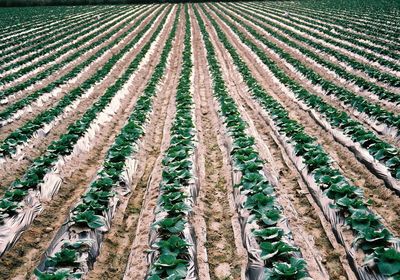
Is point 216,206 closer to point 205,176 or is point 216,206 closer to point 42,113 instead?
point 205,176

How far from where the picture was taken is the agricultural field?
4219mm

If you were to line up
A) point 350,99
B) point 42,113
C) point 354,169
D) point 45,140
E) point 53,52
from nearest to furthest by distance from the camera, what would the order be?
point 354,169
point 45,140
point 350,99
point 42,113
point 53,52

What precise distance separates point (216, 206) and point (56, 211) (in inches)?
109

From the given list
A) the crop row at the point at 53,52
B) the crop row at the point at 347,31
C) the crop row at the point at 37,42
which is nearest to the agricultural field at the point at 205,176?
the crop row at the point at 53,52

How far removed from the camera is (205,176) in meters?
6.52

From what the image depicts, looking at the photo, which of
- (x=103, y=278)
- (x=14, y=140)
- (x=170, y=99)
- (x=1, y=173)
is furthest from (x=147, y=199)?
(x=170, y=99)

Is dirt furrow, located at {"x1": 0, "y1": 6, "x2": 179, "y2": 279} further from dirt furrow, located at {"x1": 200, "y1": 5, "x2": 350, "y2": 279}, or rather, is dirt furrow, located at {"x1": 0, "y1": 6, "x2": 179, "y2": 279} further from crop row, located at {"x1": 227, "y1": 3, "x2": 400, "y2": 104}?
crop row, located at {"x1": 227, "y1": 3, "x2": 400, "y2": 104}

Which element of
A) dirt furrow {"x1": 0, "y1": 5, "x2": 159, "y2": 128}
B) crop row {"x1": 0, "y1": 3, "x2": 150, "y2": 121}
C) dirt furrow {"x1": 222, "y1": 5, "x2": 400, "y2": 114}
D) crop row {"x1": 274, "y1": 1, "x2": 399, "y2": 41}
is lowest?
dirt furrow {"x1": 0, "y1": 5, "x2": 159, "y2": 128}

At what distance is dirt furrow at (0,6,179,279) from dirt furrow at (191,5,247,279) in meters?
2.31

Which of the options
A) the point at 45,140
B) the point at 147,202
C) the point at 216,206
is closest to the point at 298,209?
the point at 216,206

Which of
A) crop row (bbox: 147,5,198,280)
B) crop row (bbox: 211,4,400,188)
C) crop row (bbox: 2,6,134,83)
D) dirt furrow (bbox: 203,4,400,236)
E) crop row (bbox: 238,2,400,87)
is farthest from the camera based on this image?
crop row (bbox: 2,6,134,83)

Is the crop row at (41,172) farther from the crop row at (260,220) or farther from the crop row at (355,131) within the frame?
the crop row at (355,131)

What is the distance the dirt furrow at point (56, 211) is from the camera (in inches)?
178

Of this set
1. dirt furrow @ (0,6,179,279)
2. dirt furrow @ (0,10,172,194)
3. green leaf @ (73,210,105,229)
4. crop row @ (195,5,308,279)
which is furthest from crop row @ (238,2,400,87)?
green leaf @ (73,210,105,229)
